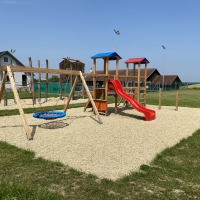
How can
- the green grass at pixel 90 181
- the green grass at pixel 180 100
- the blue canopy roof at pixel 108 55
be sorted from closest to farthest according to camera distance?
the green grass at pixel 90 181 → the blue canopy roof at pixel 108 55 → the green grass at pixel 180 100

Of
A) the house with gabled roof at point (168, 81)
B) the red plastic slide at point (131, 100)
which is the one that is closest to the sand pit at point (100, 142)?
the red plastic slide at point (131, 100)

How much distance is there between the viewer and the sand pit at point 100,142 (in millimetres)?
4066

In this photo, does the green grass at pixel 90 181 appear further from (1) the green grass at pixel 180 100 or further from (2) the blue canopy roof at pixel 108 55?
(1) the green grass at pixel 180 100

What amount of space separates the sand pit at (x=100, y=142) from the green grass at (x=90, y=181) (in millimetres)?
260

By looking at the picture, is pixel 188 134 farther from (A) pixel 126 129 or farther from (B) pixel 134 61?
(B) pixel 134 61

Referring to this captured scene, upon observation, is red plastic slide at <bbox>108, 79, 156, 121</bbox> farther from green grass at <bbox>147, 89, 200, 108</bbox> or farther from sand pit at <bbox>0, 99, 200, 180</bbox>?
green grass at <bbox>147, 89, 200, 108</bbox>

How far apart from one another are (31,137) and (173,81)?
47.3 metres

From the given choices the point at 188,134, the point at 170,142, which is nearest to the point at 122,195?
the point at 170,142

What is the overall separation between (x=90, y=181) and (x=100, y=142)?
2210 millimetres

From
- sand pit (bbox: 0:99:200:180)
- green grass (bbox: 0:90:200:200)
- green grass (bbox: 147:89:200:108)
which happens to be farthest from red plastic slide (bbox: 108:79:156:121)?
green grass (bbox: 147:89:200:108)

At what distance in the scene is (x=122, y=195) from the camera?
9.46 ft

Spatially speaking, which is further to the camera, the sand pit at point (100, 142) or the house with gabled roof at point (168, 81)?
the house with gabled roof at point (168, 81)

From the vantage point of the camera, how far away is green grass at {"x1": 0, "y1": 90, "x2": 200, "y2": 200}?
9.43 ft

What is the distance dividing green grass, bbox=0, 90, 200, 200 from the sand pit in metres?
0.26
